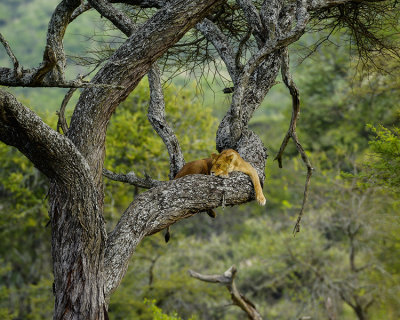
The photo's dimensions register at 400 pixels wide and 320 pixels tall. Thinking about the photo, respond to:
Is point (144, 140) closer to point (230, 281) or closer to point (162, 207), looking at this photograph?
point (230, 281)

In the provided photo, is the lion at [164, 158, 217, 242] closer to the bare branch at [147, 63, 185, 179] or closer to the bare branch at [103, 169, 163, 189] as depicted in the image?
the bare branch at [147, 63, 185, 179]

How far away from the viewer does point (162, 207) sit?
5.40 m

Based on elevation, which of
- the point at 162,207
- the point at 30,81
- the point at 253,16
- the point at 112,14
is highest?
the point at 253,16

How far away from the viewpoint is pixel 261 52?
21.3ft

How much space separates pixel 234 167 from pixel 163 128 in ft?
3.52

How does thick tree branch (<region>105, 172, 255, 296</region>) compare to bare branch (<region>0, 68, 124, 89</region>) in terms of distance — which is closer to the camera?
bare branch (<region>0, 68, 124, 89</region>)

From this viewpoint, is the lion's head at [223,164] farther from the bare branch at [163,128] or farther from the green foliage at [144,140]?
the green foliage at [144,140]

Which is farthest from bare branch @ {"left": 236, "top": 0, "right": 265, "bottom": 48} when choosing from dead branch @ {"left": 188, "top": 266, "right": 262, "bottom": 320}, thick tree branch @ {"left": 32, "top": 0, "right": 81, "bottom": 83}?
dead branch @ {"left": 188, "top": 266, "right": 262, "bottom": 320}

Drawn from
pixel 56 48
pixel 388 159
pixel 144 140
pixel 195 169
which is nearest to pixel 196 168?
pixel 195 169

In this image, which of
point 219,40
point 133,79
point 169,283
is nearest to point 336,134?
point 169,283

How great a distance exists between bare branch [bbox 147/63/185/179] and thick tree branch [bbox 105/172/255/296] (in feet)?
2.91

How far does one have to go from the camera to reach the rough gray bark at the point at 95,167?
446 cm

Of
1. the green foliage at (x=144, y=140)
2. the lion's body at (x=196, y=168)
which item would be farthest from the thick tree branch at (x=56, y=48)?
the green foliage at (x=144, y=140)

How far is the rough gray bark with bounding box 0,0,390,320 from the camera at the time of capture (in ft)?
14.6
